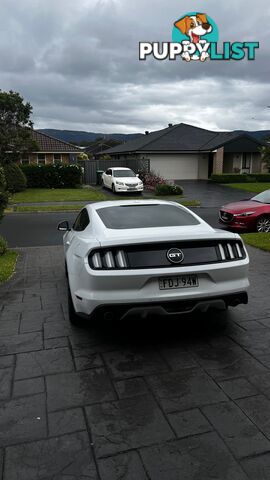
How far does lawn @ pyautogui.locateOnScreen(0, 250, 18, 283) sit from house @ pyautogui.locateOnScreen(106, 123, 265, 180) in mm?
29529

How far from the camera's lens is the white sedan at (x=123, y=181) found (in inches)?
938

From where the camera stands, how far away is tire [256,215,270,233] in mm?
11148

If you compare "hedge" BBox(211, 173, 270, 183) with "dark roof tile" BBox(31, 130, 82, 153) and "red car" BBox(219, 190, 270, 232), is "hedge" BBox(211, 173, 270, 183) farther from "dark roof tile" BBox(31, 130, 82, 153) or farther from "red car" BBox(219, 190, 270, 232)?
"red car" BBox(219, 190, 270, 232)

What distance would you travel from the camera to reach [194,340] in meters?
4.00

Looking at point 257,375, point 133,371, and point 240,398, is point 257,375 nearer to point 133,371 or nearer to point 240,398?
point 240,398

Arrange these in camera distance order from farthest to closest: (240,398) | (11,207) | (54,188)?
1. (54,188)
2. (11,207)
3. (240,398)

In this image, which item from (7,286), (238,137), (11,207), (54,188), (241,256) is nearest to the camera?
(241,256)

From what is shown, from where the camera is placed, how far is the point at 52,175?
28.7 meters

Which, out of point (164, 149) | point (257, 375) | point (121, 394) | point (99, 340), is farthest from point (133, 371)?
point (164, 149)

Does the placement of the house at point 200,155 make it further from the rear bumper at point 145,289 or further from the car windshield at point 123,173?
the rear bumper at point 145,289

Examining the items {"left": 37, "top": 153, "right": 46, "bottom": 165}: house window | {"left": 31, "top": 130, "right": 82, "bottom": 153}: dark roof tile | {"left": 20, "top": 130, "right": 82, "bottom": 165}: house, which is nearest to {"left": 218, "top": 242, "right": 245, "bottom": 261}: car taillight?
{"left": 20, "top": 130, "right": 82, "bottom": 165}: house

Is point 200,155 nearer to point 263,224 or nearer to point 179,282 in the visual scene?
point 263,224

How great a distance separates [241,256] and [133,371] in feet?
5.14

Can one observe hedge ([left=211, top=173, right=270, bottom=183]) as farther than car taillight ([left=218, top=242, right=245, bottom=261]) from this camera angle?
Yes
